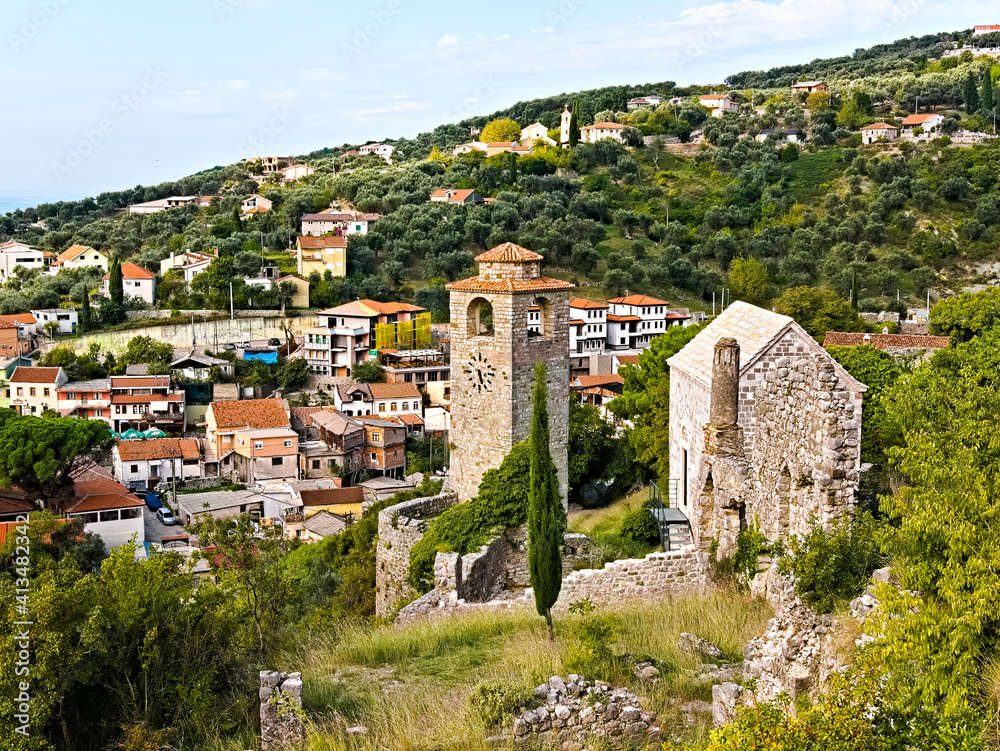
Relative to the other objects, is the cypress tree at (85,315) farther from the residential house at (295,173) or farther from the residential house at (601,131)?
the residential house at (601,131)

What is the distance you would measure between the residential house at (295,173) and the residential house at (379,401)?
56.4 m

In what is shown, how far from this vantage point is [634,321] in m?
59.2

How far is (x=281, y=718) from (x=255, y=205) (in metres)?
84.4

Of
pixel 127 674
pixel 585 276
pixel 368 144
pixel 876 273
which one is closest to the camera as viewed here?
pixel 127 674

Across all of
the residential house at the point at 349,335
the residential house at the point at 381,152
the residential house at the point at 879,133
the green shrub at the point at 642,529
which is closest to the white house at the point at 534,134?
the residential house at the point at 381,152

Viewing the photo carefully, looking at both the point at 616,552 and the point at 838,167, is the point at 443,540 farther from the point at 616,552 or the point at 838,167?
the point at 838,167

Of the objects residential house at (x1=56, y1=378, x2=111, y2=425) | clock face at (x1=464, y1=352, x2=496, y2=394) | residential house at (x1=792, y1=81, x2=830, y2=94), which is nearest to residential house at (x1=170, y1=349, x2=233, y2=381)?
residential house at (x1=56, y1=378, x2=111, y2=425)

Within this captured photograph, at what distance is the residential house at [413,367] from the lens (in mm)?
54469

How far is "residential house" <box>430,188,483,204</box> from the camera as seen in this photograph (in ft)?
256

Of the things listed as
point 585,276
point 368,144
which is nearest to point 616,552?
point 585,276

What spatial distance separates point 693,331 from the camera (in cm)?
2422

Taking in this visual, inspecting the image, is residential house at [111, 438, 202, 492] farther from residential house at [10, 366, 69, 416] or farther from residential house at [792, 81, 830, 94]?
residential house at [792, 81, 830, 94]

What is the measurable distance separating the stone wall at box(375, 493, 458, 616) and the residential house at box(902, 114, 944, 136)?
87291 mm

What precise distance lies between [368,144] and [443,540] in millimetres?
132666
